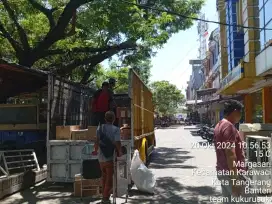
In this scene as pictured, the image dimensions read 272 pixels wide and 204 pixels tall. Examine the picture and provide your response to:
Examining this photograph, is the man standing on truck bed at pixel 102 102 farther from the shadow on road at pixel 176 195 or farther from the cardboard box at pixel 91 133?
the shadow on road at pixel 176 195

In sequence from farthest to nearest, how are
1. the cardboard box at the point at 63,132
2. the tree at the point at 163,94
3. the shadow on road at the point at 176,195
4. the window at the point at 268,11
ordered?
the tree at the point at 163,94, the window at the point at 268,11, the cardboard box at the point at 63,132, the shadow on road at the point at 176,195

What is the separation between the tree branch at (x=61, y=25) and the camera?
37.7 ft

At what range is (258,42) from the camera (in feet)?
57.8

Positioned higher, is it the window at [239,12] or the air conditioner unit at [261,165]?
the window at [239,12]

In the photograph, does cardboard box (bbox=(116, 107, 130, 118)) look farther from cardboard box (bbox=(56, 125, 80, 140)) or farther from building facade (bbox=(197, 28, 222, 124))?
building facade (bbox=(197, 28, 222, 124))

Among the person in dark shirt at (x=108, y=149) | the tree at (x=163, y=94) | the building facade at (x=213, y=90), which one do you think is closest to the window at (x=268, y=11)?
the person in dark shirt at (x=108, y=149)

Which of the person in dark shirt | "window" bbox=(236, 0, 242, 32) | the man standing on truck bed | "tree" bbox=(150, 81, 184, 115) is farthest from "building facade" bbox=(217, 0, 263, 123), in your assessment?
"tree" bbox=(150, 81, 184, 115)

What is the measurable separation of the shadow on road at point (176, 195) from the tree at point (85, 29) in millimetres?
5612

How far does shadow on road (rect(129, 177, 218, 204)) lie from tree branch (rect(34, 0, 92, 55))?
5.99 meters

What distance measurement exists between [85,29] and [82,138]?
7.43 metres

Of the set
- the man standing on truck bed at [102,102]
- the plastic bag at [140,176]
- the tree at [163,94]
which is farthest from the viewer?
the tree at [163,94]

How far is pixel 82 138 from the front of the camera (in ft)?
28.3

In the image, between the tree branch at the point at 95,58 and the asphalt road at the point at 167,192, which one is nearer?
the asphalt road at the point at 167,192

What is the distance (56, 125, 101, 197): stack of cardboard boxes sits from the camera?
7.40 metres
